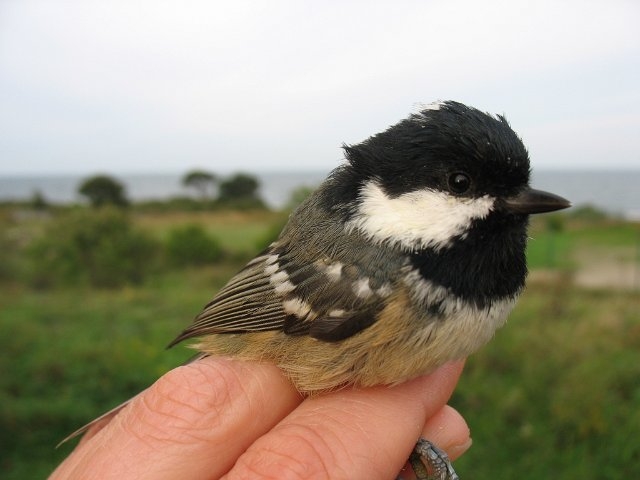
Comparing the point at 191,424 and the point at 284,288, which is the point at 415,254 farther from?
the point at 191,424

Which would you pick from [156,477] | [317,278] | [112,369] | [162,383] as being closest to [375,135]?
[317,278]

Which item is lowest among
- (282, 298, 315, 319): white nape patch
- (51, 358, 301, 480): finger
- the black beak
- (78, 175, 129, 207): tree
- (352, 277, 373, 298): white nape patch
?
(78, 175, 129, 207): tree

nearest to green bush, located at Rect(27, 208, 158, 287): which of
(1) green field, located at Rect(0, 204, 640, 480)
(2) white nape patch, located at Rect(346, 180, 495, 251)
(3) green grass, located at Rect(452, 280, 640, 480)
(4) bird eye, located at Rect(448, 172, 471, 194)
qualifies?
(1) green field, located at Rect(0, 204, 640, 480)

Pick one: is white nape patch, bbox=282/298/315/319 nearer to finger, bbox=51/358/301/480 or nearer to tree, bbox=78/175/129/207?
finger, bbox=51/358/301/480

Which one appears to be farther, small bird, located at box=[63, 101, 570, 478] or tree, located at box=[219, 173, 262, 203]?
tree, located at box=[219, 173, 262, 203]

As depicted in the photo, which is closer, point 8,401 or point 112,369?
point 8,401

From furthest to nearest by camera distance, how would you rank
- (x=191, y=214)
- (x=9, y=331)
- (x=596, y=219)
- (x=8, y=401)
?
(x=191, y=214) < (x=596, y=219) < (x=9, y=331) < (x=8, y=401)

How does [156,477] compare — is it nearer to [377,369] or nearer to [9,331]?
[377,369]
